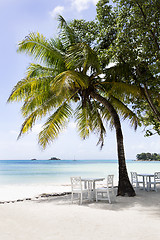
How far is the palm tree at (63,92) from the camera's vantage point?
29.0 feet

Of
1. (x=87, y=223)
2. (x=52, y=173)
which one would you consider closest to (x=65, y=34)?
(x=87, y=223)

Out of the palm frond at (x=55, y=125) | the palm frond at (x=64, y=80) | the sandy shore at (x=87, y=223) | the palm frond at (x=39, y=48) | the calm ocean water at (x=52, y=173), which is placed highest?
the palm frond at (x=39, y=48)

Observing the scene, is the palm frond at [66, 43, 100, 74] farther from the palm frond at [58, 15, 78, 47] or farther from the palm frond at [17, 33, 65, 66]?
the palm frond at [58, 15, 78, 47]

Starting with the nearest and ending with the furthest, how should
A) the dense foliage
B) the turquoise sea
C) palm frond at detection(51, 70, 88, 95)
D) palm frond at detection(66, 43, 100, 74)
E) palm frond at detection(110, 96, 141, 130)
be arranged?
palm frond at detection(51, 70, 88, 95), the dense foliage, palm frond at detection(66, 43, 100, 74), palm frond at detection(110, 96, 141, 130), the turquoise sea

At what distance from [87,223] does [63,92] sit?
13.8 feet

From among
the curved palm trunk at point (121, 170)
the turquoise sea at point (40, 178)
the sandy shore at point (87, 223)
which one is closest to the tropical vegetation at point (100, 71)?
the curved palm trunk at point (121, 170)

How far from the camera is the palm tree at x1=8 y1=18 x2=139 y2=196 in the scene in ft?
29.0

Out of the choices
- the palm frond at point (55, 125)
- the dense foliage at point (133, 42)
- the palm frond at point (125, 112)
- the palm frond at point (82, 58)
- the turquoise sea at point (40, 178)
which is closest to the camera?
the dense foliage at point (133, 42)

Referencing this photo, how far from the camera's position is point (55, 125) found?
9.48 metres

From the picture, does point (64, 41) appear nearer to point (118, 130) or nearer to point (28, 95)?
point (28, 95)

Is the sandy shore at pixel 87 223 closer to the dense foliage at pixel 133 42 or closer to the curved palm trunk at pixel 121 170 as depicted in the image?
the curved palm trunk at pixel 121 170

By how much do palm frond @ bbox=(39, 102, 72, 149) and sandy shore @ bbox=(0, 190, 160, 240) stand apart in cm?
287

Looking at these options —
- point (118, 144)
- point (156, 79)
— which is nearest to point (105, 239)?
point (118, 144)

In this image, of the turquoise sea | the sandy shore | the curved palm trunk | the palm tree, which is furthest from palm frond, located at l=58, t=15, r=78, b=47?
the turquoise sea
